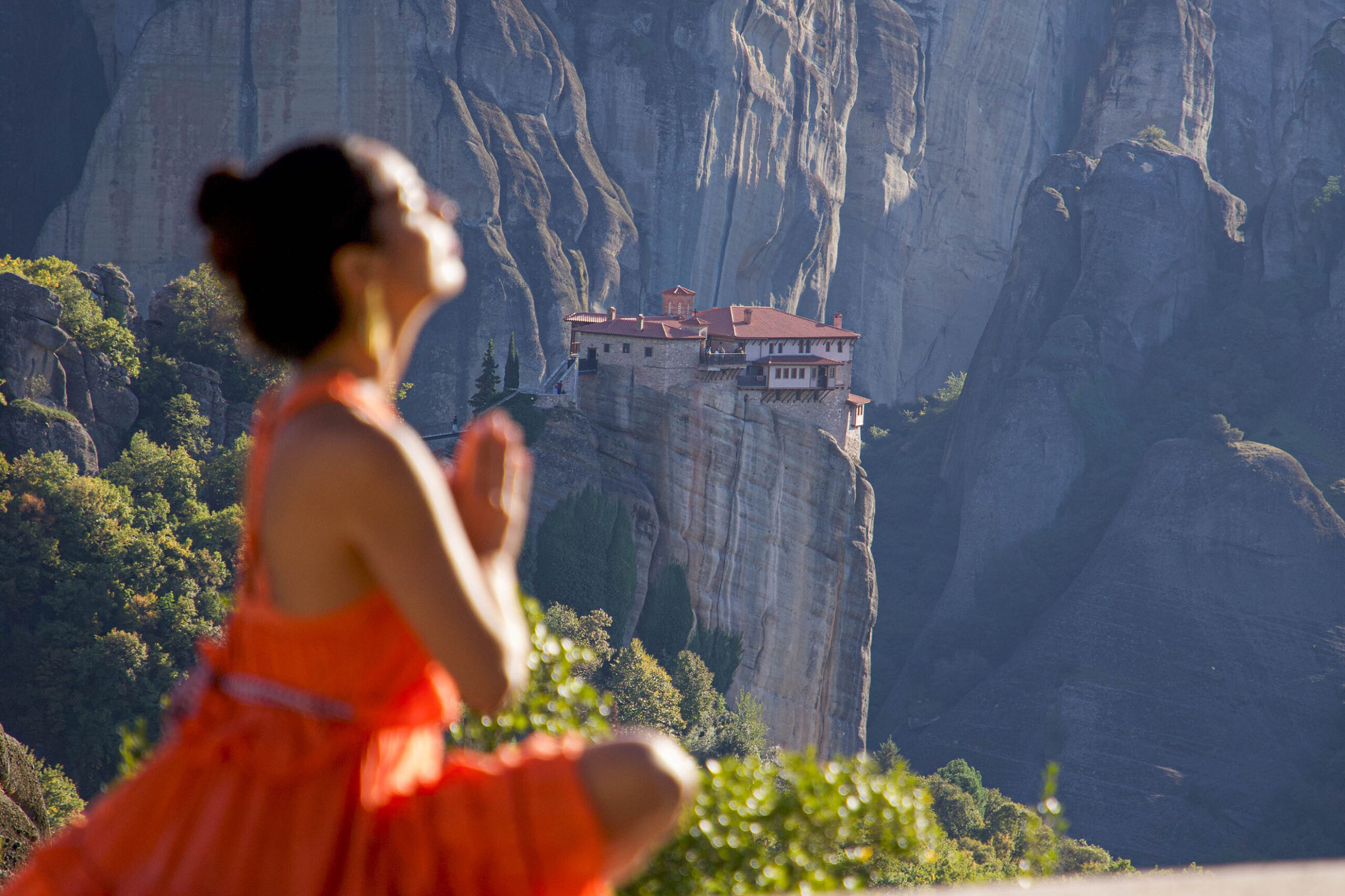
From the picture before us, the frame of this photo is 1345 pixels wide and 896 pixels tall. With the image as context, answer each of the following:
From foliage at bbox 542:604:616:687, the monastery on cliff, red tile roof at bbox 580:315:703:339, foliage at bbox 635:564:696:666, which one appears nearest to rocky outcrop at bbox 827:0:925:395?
the monastery on cliff

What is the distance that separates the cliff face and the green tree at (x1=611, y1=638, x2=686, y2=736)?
304 centimetres

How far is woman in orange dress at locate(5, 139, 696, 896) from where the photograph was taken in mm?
2156

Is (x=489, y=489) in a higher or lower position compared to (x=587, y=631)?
higher

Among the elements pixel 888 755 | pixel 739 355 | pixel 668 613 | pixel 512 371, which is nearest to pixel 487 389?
pixel 512 371

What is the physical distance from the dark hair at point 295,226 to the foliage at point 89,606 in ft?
A: 77.6

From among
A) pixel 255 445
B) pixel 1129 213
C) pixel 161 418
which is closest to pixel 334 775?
pixel 255 445

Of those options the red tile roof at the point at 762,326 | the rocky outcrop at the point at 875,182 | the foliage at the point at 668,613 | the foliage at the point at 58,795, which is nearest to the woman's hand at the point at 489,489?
the foliage at the point at 58,795

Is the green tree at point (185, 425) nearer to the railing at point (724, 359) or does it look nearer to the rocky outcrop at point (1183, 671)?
the railing at point (724, 359)

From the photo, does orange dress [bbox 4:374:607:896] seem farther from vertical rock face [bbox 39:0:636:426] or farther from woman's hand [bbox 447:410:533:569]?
vertical rock face [bbox 39:0:636:426]

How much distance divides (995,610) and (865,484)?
1845 cm

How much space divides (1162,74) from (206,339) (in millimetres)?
54083

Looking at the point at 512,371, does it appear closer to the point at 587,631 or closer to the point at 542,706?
the point at 587,631

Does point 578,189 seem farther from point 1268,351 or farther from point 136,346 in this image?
point 1268,351

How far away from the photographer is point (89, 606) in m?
26.8
